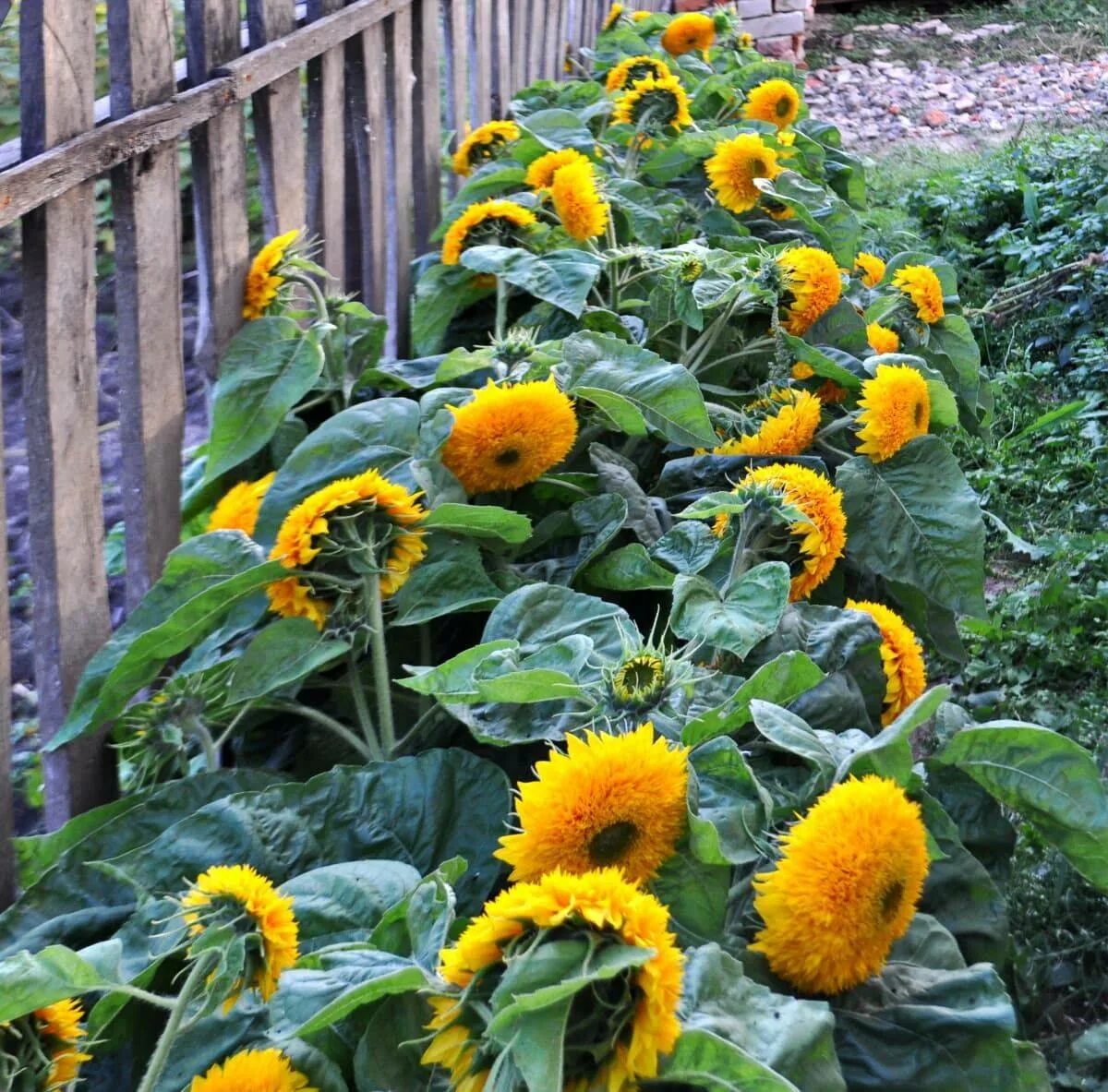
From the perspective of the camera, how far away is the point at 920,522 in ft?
6.50

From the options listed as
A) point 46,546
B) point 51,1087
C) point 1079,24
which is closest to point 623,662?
point 51,1087

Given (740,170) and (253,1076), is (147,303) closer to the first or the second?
(253,1076)

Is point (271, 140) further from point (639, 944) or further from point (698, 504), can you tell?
point (639, 944)

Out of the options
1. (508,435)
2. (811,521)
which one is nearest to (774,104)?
(508,435)

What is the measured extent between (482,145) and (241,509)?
1561 millimetres

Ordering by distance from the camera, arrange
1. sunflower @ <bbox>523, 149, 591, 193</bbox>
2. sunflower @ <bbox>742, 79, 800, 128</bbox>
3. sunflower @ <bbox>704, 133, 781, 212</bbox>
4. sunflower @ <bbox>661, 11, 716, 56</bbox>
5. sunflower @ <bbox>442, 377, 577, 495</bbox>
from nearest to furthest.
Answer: sunflower @ <bbox>442, 377, 577, 495</bbox>
sunflower @ <bbox>523, 149, 591, 193</bbox>
sunflower @ <bbox>704, 133, 781, 212</bbox>
sunflower @ <bbox>742, 79, 800, 128</bbox>
sunflower @ <bbox>661, 11, 716, 56</bbox>

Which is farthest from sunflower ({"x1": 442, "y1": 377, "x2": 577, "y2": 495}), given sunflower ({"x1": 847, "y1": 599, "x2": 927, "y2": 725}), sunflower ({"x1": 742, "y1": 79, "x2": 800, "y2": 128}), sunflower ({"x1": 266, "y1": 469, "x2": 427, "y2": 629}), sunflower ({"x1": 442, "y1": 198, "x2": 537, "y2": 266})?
sunflower ({"x1": 742, "y1": 79, "x2": 800, "y2": 128})

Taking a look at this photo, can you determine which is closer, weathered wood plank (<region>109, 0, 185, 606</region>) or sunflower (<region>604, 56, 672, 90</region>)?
weathered wood plank (<region>109, 0, 185, 606</region>)

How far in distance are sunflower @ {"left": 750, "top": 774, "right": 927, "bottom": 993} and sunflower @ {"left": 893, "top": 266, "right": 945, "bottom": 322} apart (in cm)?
166

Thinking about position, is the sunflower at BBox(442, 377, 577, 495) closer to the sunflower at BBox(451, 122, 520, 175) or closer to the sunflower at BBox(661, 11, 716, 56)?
the sunflower at BBox(451, 122, 520, 175)

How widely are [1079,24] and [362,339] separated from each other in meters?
8.06

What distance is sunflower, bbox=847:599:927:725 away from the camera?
1567 millimetres

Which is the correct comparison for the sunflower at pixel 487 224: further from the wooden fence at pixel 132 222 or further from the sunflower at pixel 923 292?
the sunflower at pixel 923 292

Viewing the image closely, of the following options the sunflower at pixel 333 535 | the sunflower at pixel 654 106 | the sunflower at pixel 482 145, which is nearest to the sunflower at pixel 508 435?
the sunflower at pixel 333 535
